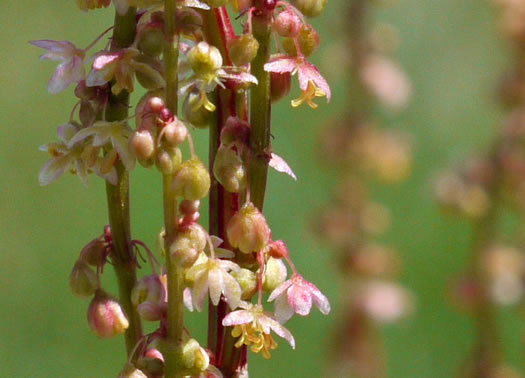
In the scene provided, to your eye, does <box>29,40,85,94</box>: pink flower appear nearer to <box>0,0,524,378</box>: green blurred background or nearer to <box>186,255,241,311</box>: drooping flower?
<box>186,255,241,311</box>: drooping flower

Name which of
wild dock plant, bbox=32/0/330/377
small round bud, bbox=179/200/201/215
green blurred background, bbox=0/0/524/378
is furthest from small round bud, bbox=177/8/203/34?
green blurred background, bbox=0/0/524/378

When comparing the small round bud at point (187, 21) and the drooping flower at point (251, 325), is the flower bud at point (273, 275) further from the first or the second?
the small round bud at point (187, 21)

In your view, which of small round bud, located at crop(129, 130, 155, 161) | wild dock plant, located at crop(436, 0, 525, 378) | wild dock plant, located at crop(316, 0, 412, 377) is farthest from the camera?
wild dock plant, located at crop(316, 0, 412, 377)

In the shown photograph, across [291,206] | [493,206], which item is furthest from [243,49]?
[291,206]

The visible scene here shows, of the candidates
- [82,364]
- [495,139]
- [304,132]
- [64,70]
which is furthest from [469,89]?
[64,70]

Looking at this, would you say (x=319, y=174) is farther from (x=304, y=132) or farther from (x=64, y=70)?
(x=64, y=70)

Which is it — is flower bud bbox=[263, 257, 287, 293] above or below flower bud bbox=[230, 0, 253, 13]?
below

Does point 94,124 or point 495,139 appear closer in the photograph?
point 94,124
